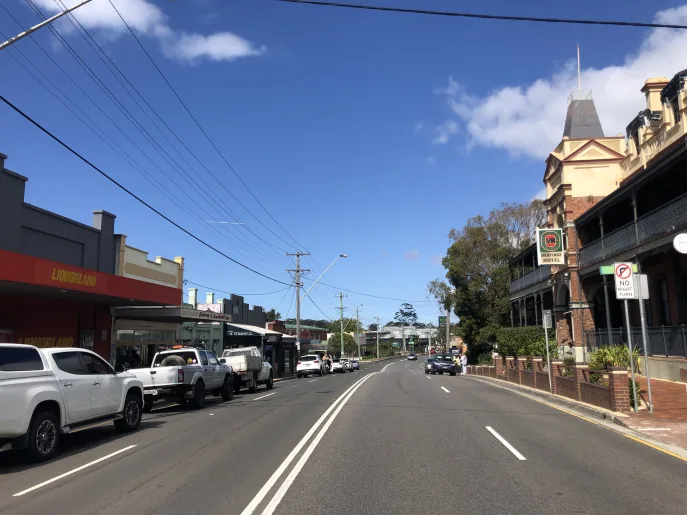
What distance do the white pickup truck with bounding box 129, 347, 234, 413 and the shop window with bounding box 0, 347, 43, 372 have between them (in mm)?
6090

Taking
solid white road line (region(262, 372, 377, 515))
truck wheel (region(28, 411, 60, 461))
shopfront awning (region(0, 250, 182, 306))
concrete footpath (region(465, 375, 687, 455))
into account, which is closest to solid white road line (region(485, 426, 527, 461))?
concrete footpath (region(465, 375, 687, 455))

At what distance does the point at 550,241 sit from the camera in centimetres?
2625

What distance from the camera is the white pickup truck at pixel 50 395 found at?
897 cm

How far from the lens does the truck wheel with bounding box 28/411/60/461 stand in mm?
9195

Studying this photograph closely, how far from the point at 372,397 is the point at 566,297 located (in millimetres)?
16743

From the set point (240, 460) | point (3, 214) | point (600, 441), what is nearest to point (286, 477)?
point (240, 460)

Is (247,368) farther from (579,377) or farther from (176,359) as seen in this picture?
(579,377)

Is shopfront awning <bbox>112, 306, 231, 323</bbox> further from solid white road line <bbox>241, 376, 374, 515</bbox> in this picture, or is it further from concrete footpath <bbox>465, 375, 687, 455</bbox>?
concrete footpath <bbox>465, 375, 687, 455</bbox>

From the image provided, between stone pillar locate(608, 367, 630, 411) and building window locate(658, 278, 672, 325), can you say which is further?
building window locate(658, 278, 672, 325)

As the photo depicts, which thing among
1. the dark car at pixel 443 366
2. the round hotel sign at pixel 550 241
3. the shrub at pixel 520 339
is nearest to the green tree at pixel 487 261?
the dark car at pixel 443 366

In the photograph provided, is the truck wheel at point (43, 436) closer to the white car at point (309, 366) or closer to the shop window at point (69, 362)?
the shop window at point (69, 362)

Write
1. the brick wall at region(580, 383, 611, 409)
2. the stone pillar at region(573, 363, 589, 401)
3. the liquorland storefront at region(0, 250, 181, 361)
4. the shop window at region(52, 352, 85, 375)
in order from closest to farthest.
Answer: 1. the shop window at region(52, 352, 85, 375)
2. the brick wall at region(580, 383, 611, 409)
3. the liquorland storefront at region(0, 250, 181, 361)
4. the stone pillar at region(573, 363, 589, 401)

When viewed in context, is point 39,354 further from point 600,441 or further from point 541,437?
point 600,441

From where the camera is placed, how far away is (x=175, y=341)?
3250 centimetres
